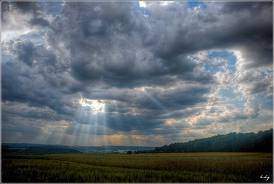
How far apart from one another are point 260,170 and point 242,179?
4.25 metres

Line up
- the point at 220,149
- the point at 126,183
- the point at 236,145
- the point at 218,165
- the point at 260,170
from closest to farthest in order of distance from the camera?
the point at 126,183 < the point at 260,170 < the point at 218,165 < the point at 236,145 < the point at 220,149

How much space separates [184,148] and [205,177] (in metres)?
96.3

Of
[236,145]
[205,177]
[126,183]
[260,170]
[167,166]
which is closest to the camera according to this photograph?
[126,183]

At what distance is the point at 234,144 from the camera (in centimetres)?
8581

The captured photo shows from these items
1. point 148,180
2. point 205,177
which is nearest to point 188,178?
point 205,177

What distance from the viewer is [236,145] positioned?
83.8m

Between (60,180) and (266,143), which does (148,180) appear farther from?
(266,143)

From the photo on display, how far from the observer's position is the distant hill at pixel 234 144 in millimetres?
65062

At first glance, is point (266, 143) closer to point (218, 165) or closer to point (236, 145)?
point (236, 145)

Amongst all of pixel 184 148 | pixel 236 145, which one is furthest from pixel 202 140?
pixel 236 145

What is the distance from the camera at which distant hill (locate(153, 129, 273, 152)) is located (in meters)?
65.1

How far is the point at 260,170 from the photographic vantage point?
27.1 metres

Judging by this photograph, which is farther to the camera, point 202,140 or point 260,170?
point 202,140

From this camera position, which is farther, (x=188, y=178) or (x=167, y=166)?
(x=167, y=166)
